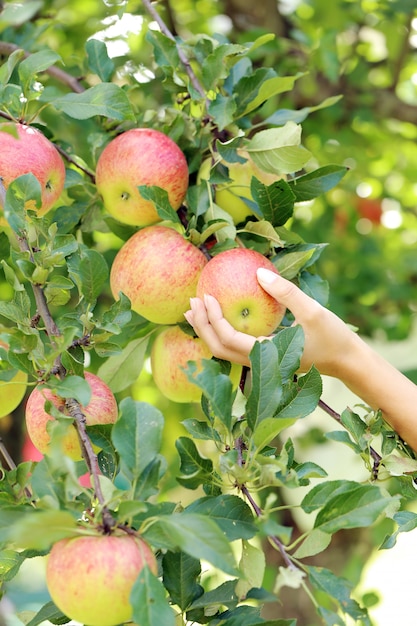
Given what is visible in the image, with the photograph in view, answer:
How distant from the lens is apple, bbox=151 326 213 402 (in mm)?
1003

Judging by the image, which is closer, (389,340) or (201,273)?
(201,273)

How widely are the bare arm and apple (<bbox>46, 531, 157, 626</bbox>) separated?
0.30 m

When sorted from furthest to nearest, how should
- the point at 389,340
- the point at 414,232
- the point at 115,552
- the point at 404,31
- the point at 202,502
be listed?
the point at 414,232, the point at 389,340, the point at 404,31, the point at 202,502, the point at 115,552

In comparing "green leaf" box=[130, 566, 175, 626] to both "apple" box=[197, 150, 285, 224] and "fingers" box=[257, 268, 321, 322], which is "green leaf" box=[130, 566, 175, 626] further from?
"apple" box=[197, 150, 285, 224]

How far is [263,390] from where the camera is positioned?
753mm

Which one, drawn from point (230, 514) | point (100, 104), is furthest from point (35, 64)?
point (230, 514)

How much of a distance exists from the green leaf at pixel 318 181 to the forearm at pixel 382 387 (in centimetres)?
20

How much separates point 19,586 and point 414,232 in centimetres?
192

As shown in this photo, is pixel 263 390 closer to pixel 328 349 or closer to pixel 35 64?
pixel 328 349

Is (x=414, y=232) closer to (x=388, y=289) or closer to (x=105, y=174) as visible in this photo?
(x=388, y=289)

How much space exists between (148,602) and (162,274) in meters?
0.45

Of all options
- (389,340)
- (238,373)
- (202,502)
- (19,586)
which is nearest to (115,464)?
(202,502)

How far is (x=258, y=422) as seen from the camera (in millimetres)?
757

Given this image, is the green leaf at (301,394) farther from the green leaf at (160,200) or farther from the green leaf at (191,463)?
the green leaf at (160,200)
